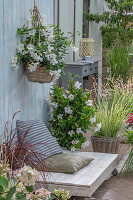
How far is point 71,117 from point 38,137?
2.59 feet

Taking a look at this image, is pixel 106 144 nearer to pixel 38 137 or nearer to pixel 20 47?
pixel 38 137

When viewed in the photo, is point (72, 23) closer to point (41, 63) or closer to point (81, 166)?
point (41, 63)

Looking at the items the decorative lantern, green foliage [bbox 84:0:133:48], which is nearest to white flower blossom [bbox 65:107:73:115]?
the decorative lantern

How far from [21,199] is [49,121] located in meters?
3.08

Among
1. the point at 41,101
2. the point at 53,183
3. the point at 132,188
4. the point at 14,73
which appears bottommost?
the point at 132,188

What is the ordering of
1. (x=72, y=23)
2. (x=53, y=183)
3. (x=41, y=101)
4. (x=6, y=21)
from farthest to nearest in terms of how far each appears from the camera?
(x=72, y=23) < (x=41, y=101) < (x=6, y=21) < (x=53, y=183)

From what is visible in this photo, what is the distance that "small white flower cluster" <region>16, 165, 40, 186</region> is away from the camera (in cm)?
174

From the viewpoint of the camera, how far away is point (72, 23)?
7.55 metres

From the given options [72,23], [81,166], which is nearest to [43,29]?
[81,166]

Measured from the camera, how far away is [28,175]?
5.79ft

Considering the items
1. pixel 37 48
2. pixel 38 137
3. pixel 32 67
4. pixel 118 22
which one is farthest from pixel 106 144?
pixel 118 22

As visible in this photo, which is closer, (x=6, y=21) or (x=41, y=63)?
(x=6, y=21)

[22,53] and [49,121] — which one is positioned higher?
[22,53]

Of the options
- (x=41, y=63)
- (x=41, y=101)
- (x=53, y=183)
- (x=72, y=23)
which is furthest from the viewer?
(x=72, y=23)
